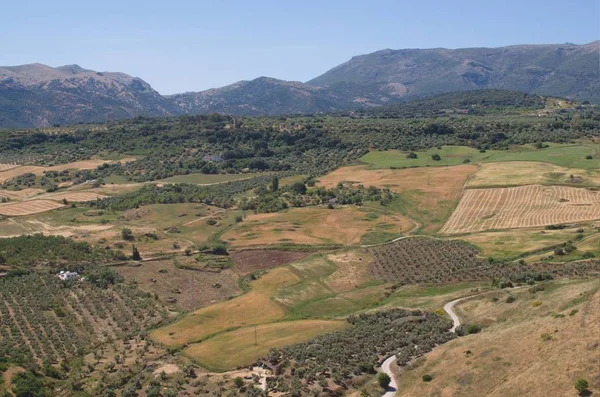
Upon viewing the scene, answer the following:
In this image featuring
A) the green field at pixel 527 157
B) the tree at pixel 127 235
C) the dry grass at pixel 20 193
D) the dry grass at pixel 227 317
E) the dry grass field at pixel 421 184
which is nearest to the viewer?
the dry grass at pixel 227 317

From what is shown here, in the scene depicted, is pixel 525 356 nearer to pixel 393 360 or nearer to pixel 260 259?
pixel 393 360

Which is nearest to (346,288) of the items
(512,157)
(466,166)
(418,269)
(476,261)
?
(418,269)

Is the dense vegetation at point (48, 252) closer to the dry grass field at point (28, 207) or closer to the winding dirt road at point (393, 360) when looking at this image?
the dry grass field at point (28, 207)

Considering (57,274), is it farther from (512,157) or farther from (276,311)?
(512,157)

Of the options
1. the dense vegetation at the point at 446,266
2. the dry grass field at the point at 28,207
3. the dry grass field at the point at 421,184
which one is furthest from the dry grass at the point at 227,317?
the dry grass field at the point at 28,207

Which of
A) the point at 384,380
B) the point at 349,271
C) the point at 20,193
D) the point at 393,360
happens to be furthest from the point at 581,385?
the point at 20,193
